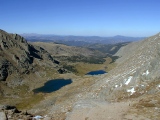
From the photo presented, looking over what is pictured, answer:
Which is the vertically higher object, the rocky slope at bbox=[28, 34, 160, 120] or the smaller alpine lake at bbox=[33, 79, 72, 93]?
the rocky slope at bbox=[28, 34, 160, 120]

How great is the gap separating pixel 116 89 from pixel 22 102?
76.2 meters

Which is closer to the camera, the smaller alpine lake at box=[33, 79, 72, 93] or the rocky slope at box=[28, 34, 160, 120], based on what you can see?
the rocky slope at box=[28, 34, 160, 120]

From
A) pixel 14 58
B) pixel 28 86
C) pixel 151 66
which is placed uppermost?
pixel 151 66

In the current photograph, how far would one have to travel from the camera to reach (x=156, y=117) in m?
36.0

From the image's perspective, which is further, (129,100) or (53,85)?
(53,85)

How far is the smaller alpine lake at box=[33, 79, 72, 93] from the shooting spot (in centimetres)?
15488

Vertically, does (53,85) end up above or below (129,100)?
below

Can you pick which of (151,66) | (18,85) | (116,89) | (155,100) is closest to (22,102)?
(18,85)

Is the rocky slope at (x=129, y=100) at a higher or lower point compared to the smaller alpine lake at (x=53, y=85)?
higher

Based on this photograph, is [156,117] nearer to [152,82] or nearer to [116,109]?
[116,109]

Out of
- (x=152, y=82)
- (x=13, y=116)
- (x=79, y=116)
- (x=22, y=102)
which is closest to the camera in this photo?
(x=79, y=116)

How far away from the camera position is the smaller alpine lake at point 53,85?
15488 centimetres

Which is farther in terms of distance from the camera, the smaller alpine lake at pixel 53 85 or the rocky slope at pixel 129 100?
the smaller alpine lake at pixel 53 85

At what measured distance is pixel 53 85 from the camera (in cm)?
16938
